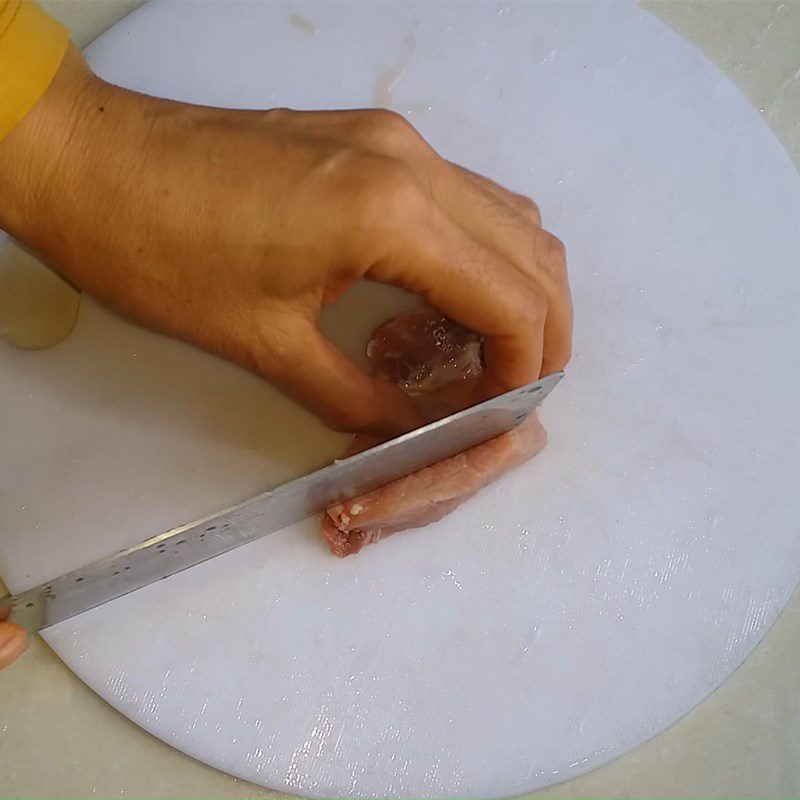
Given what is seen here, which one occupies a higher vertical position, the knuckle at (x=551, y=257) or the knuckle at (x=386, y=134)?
the knuckle at (x=386, y=134)

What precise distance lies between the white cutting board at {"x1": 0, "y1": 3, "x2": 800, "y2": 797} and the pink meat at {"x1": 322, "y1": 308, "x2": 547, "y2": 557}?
5 centimetres

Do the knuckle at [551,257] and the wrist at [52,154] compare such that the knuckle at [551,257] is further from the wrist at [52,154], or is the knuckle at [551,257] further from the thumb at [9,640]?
the thumb at [9,640]

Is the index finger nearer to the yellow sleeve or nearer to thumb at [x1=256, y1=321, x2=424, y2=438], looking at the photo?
thumb at [x1=256, y1=321, x2=424, y2=438]

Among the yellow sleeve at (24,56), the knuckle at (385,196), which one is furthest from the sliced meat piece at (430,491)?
the yellow sleeve at (24,56)

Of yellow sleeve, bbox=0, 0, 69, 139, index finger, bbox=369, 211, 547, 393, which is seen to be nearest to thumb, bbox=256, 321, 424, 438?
index finger, bbox=369, 211, 547, 393

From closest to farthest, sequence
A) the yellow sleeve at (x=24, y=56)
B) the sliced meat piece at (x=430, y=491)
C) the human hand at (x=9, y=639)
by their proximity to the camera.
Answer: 1. the yellow sleeve at (x=24, y=56)
2. the human hand at (x=9, y=639)
3. the sliced meat piece at (x=430, y=491)

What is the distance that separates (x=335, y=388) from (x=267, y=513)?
204 millimetres

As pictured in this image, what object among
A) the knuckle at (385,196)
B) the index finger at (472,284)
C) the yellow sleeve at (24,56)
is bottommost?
the yellow sleeve at (24,56)

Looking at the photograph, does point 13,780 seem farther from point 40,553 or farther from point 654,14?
point 654,14

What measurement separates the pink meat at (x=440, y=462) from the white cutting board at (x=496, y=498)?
0.15ft

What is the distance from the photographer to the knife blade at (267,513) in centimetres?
109

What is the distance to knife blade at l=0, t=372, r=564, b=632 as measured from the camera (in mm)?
1091

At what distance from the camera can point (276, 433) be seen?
1332mm

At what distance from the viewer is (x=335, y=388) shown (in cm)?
113
